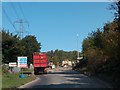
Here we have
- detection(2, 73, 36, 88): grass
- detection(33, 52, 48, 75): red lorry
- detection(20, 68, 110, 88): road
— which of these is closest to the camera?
detection(2, 73, 36, 88): grass

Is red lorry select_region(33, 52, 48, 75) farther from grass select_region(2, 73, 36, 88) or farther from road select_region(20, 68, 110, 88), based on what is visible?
grass select_region(2, 73, 36, 88)

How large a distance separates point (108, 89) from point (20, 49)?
5856cm

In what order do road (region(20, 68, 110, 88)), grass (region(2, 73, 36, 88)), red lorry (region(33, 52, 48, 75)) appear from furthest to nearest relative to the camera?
red lorry (region(33, 52, 48, 75)), road (region(20, 68, 110, 88)), grass (region(2, 73, 36, 88))

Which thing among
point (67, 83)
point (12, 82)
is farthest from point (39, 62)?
point (67, 83)

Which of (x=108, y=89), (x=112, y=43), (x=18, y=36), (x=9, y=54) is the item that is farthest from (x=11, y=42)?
(x=108, y=89)

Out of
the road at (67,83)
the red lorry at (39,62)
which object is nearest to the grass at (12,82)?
the road at (67,83)

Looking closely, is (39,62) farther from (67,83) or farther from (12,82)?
(67,83)

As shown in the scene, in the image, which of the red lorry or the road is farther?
the red lorry

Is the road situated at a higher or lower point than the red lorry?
lower

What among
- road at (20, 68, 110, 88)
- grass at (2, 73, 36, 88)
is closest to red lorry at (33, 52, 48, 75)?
road at (20, 68, 110, 88)

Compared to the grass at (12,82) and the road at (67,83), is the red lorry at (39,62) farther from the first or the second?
the grass at (12,82)

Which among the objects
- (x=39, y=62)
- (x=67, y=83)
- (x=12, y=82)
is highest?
(x=39, y=62)

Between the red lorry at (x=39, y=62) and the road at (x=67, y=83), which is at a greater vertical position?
the red lorry at (x=39, y=62)

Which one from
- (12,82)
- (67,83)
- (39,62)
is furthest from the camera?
(39,62)
